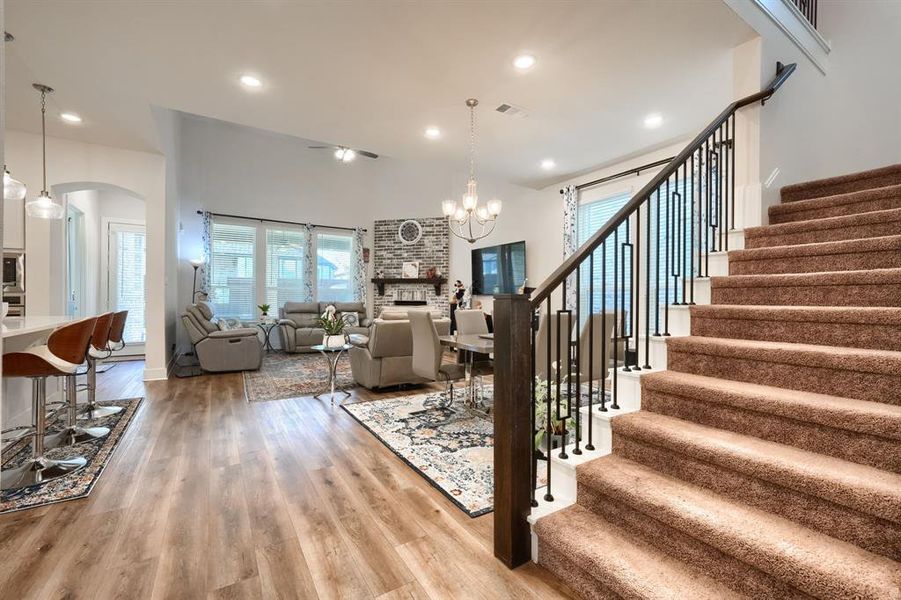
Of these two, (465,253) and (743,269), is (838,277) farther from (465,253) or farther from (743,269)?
(465,253)

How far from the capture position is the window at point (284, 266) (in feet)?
27.7

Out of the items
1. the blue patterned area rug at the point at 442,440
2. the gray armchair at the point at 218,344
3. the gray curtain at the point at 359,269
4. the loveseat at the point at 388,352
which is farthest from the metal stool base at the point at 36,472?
the gray curtain at the point at 359,269

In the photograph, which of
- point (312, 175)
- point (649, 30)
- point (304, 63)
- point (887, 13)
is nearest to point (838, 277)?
point (649, 30)

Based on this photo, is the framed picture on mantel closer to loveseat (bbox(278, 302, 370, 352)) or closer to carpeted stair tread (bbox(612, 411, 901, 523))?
loveseat (bbox(278, 302, 370, 352))

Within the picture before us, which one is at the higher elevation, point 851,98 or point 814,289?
point 851,98

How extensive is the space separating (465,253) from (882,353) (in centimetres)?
731

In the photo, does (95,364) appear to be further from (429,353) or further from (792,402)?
(792,402)

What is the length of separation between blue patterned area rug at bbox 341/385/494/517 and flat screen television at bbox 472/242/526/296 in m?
3.35

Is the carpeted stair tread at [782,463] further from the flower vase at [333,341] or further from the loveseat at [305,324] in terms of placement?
the loveseat at [305,324]

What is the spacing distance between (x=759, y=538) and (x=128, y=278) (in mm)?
9091

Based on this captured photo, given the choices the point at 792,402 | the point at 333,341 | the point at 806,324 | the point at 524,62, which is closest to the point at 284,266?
the point at 333,341

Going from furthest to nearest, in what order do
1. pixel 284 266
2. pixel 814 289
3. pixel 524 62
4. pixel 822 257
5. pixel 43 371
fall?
pixel 284 266, pixel 524 62, pixel 43 371, pixel 822 257, pixel 814 289

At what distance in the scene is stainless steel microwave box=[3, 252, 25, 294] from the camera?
4.51 meters

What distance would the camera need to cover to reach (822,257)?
2.30m
